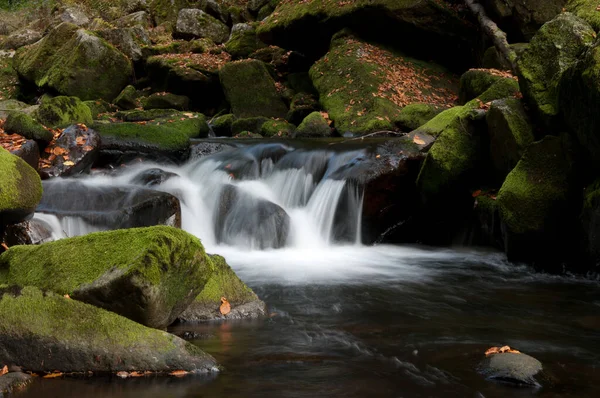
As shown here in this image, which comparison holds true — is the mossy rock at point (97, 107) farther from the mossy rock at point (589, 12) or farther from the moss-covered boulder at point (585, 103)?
the moss-covered boulder at point (585, 103)

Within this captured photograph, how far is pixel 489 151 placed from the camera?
9.35 meters

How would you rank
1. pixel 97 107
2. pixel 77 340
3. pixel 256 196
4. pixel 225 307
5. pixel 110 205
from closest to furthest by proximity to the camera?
pixel 77 340 → pixel 225 307 → pixel 110 205 → pixel 256 196 → pixel 97 107

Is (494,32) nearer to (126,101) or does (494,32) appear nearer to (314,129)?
(314,129)

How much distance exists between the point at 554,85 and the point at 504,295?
3.21 metres

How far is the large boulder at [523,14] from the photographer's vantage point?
15617 mm

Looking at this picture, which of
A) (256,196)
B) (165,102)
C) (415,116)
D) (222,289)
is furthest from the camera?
(165,102)

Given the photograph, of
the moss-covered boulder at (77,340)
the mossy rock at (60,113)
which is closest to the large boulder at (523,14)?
the mossy rock at (60,113)

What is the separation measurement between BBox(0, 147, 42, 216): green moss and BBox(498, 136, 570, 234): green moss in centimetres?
621

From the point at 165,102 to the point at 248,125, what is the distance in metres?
4.19

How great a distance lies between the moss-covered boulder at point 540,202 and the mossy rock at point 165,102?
13443 millimetres

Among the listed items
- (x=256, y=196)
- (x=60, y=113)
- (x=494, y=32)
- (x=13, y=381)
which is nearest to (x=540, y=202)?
(x=256, y=196)

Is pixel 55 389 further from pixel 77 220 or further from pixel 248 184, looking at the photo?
pixel 248 184

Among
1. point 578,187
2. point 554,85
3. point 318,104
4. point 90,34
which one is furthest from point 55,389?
point 90,34

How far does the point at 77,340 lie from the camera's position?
3881mm
